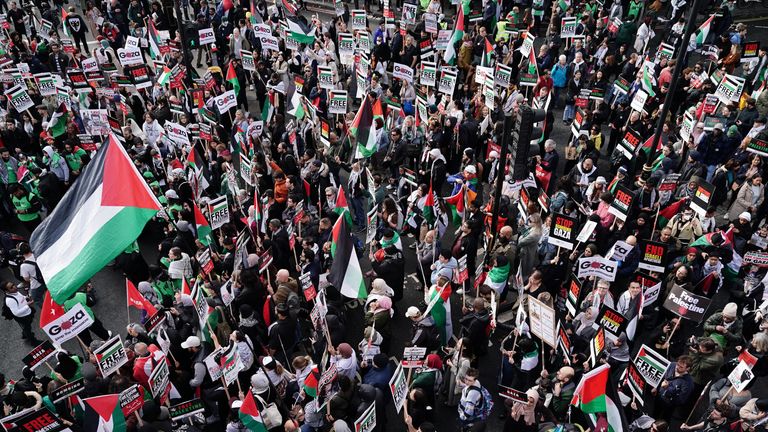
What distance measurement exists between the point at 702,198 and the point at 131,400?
411 inches

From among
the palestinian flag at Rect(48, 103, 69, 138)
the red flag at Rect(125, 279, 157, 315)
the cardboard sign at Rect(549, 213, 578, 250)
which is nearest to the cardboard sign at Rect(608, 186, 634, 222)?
the cardboard sign at Rect(549, 213, 578, 250)

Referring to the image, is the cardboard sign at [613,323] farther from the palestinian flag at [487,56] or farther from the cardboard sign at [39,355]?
the palestinian flag at [487,56]

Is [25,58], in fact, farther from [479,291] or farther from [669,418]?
[669,418]

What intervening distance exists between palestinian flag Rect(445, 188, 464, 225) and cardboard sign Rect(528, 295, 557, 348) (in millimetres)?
4168

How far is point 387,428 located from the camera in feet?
33.9

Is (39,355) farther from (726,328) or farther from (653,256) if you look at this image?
(726,328)

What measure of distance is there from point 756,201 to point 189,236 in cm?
1187

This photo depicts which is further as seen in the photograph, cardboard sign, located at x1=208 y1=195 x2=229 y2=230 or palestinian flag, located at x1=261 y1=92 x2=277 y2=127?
palestinian flag, located at x1=261 y1=92 x2=277 y2=127

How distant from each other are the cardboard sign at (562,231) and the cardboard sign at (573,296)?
85 centimetres

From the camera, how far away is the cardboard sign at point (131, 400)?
28.6 feet

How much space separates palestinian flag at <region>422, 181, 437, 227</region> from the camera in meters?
12.5

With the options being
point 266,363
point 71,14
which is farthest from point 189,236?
point 71,14

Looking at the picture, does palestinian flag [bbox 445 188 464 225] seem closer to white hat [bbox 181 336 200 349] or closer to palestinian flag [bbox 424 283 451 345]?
palestinian flag [bbox 424 283 451 345]

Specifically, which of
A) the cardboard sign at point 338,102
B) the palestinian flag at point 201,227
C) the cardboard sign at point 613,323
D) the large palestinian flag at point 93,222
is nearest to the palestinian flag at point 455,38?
the cardboard sign at point 338,102
